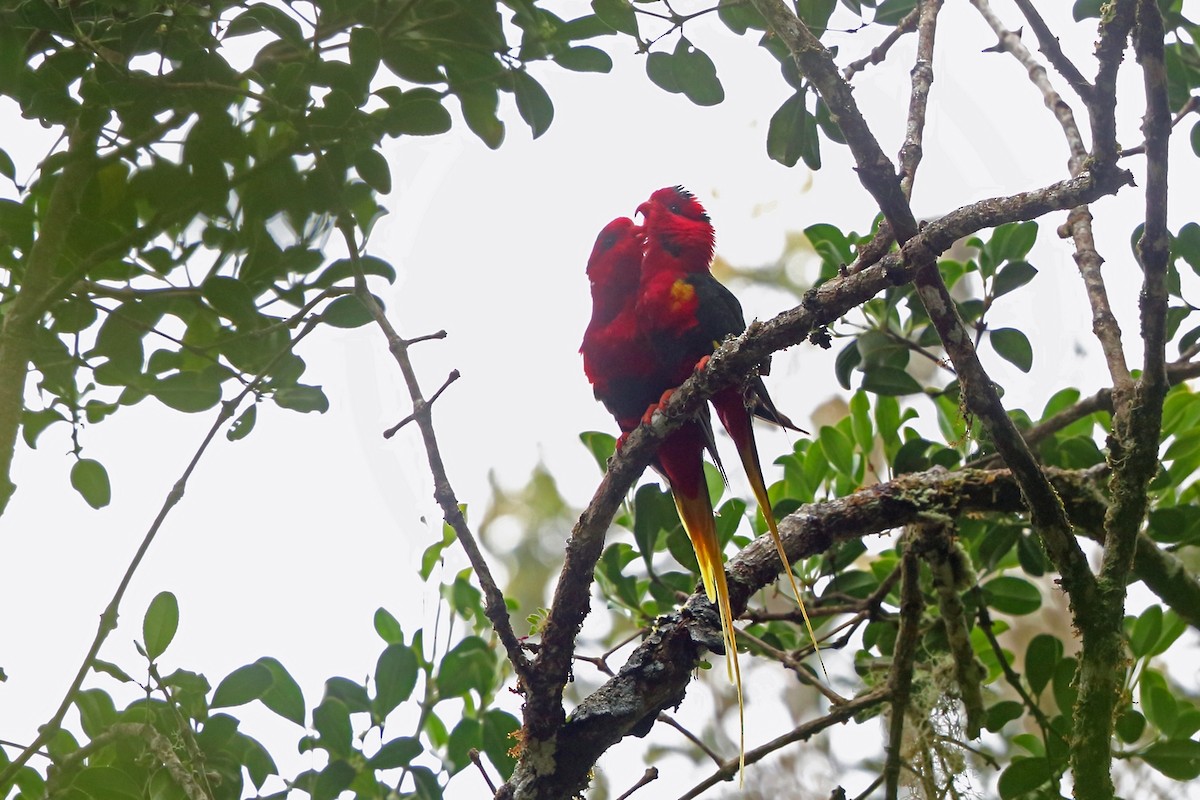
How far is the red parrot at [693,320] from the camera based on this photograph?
1.66 meters

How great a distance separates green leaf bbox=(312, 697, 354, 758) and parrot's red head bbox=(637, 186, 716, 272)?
3.27 ft

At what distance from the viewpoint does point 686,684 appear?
1.37 meters

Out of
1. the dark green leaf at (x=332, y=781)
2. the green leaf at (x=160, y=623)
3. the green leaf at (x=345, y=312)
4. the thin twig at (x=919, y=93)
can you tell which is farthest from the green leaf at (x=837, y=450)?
the green leaf at (x=160, y=623)

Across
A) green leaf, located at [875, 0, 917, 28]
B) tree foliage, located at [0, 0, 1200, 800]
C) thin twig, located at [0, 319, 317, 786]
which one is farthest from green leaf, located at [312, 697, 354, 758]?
green leaf, located at [875, 0, 917, 28]

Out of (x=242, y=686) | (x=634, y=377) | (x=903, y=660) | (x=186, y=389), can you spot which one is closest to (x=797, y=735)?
(x=903, y=660)

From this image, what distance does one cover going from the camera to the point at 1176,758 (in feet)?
5.09

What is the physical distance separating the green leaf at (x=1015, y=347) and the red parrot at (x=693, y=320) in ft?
1.19

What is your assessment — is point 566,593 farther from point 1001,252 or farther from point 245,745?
point 1001,252

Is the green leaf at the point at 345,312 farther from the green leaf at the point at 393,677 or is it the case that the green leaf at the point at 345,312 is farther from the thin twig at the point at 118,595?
the green leaf at the point at 393,677

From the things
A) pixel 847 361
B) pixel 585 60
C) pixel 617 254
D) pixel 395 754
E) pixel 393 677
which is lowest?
pixel 395 754

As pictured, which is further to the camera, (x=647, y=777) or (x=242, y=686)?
(x=242, y=686)

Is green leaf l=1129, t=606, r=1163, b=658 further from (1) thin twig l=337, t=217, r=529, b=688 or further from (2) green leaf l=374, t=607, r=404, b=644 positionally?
(2) green leaf l=374, t=607, r=404, b=644

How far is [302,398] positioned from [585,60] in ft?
2.03

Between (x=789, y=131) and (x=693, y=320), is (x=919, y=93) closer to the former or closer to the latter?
(x=789, y=131)
